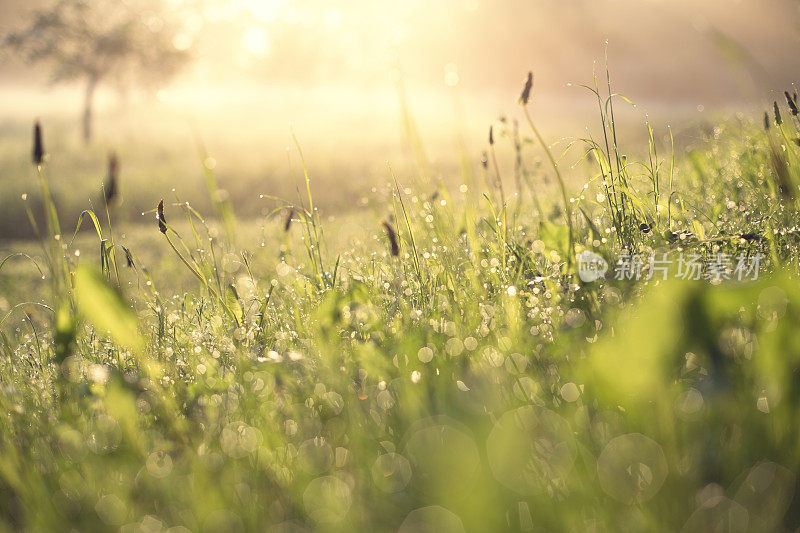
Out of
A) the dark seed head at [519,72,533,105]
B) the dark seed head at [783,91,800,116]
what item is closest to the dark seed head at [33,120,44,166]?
the dark seed head at [519,72,533,105]

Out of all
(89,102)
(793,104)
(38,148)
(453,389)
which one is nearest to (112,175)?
(38,148)

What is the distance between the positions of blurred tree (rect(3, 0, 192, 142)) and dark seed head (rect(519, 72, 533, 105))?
1126 inches

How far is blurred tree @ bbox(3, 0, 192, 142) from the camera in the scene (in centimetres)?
2803

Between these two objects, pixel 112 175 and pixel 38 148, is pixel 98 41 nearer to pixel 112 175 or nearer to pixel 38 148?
pixel 38 148

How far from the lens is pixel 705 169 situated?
369cm

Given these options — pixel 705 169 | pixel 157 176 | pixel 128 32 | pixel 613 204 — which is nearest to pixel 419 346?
pixel 613 204

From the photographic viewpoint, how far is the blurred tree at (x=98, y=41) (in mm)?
28031

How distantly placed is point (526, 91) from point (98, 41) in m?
32.8

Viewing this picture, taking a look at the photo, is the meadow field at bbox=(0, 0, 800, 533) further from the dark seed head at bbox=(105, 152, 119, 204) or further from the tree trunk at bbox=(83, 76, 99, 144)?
the tree trunk at bbox=(83, 76, 99, 144)

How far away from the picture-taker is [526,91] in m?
2.17

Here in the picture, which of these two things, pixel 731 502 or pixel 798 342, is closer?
pixel 731 502

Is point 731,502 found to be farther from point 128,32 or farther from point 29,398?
point 128,32

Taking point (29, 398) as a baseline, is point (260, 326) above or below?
above

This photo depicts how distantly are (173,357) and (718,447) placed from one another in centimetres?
171
